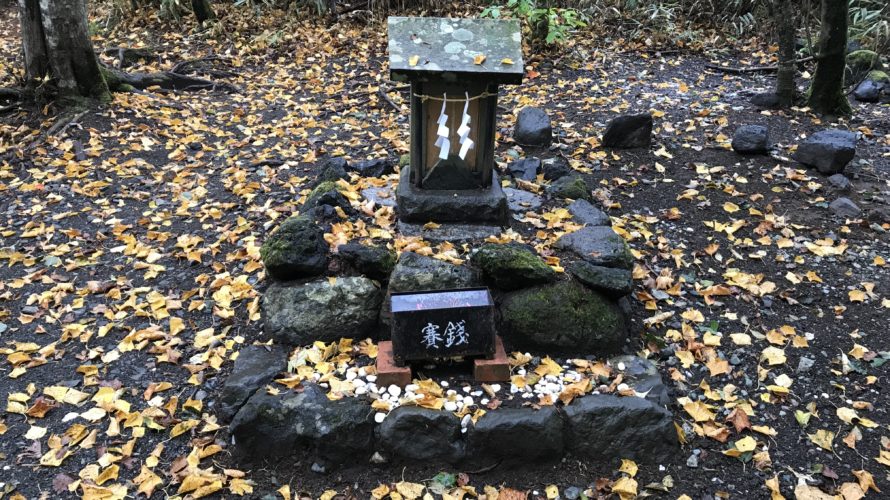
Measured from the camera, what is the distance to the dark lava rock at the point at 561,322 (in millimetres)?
4094

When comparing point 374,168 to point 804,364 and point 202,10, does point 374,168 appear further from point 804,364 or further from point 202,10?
point 202,10

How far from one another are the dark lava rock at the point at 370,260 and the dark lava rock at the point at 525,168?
2.27m

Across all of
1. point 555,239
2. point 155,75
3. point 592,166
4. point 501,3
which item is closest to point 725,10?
point 501,3

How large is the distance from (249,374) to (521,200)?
292 cm

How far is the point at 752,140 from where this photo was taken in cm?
670

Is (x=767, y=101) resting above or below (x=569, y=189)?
above

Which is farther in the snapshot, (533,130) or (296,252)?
(533,130)

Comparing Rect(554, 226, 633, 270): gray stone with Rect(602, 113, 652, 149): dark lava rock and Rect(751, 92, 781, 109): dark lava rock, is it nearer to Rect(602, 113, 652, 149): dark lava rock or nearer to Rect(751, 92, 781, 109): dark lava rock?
Rect(602, 113, 652, 149): dark lava rock

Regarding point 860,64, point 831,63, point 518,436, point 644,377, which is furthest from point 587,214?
point 860,64

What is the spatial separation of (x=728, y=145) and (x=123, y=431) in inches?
263

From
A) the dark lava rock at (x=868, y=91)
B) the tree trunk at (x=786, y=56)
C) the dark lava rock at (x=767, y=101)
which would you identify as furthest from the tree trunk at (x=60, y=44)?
the dark lava rock at (x=868, y=91)

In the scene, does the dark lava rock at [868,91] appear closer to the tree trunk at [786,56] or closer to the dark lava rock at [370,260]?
the tree trunk at [786,56]

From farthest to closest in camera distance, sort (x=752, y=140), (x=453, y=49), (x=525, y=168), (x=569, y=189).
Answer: (x=752, y=140) → (x=525, y=168) → (x=569, y=189) → (x=453, y=49)

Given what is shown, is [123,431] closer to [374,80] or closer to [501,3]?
[374,80]
